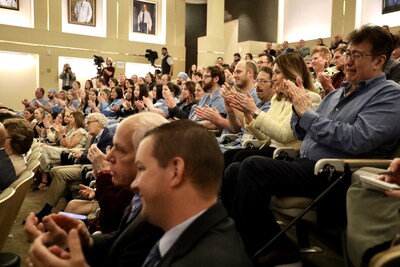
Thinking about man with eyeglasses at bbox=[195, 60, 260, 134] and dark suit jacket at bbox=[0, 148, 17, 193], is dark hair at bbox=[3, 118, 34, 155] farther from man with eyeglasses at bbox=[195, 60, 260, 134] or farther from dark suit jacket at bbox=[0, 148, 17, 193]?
man with eyeglasses at bbox=[195, 60, 260, 134]

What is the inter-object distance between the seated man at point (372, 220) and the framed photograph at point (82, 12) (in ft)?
40.3

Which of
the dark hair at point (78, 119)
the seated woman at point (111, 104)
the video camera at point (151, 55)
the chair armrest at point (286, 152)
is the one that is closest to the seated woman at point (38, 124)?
the seated woman at point (111, 104)

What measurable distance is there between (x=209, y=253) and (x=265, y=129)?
1.87 m

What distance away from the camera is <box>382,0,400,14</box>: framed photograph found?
9.10 m

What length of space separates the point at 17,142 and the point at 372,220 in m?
2.40

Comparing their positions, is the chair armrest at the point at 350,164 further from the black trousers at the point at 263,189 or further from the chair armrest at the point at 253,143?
the chair armrest at the point at 253,143

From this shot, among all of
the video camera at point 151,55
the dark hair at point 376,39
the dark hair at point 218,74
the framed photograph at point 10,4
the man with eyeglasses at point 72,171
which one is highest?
the framed photograph at point 10,4

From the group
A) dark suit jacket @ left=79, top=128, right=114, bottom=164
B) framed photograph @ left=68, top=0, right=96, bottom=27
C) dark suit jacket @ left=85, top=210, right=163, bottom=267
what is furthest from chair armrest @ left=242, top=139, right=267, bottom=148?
framed photograph @ left=68, top=0, right=96, bottom=27

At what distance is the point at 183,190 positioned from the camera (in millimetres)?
925

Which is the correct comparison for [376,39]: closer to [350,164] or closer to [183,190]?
[350,164]

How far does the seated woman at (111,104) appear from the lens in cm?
685

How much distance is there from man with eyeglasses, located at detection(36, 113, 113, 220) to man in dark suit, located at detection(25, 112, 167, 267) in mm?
2152

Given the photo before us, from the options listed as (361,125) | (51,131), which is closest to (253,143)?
(361,125)

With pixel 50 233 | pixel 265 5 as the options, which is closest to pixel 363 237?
pixel 50 233
